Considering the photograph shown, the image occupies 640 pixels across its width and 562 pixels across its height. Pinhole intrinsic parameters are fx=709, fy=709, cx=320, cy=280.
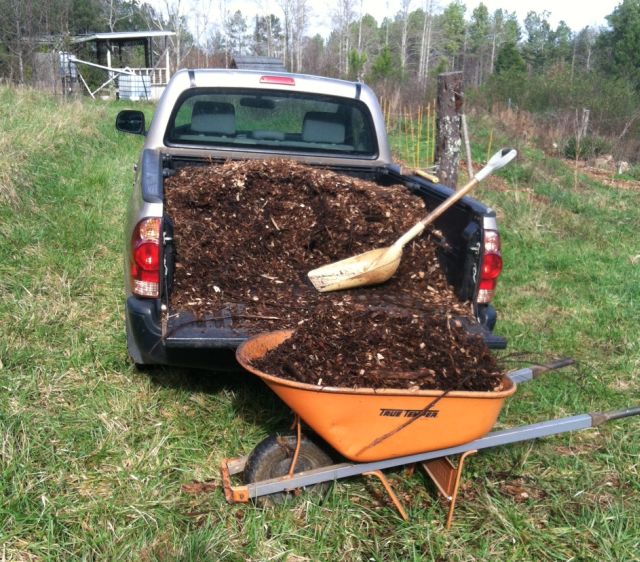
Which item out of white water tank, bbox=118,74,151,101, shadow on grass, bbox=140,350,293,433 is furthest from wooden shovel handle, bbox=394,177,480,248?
white water tank, bbox=118,74,151,101

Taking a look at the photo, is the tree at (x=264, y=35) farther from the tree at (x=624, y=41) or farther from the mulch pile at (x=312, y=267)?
the mulch pile at (x=312, y=267)

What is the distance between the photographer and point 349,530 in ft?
9.75

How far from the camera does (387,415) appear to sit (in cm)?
275

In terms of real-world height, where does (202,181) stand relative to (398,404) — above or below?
above

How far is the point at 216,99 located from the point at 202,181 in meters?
0.97

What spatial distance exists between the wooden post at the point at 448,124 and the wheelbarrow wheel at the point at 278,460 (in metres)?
5.29

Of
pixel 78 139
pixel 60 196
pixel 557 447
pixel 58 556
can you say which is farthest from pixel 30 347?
pixel 78 139

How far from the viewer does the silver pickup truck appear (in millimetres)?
3420

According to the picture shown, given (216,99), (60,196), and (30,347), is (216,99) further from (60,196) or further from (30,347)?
(60,196)

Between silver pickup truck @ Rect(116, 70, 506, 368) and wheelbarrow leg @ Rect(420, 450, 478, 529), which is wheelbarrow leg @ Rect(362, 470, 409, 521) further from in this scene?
silver pickup truck @ Rect(116, 70, 506, 368)

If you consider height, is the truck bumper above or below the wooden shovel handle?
below

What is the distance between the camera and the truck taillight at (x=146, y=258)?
11.2 feet

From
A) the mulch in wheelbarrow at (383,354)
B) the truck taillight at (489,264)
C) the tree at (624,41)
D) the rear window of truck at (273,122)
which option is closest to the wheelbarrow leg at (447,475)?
the mulch in wheelbarrow at (383,354)

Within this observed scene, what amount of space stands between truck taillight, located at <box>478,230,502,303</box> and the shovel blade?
47 cm
